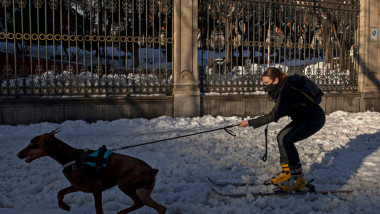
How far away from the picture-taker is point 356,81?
13.4 metres

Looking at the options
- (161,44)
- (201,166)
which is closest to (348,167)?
(201,166)

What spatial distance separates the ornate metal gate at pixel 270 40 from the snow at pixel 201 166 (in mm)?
1648

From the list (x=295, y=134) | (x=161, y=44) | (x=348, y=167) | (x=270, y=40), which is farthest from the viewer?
(x=270, y=40)

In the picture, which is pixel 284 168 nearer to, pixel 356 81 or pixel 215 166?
pixel 215 166

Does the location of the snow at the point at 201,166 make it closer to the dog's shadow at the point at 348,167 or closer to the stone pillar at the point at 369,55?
the dog's shadow at the point at 348,167

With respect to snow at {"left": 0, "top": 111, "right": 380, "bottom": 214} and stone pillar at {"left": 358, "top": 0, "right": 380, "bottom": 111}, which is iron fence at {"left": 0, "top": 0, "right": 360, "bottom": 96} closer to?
stone pillar at {"left": 358, "top": 0, "right": 380, "bottom": 111}

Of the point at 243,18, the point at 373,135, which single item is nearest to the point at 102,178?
the point at 373,135

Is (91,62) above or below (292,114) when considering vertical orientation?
above

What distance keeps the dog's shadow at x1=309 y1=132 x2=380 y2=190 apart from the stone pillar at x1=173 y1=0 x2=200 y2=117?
4521 millimetres

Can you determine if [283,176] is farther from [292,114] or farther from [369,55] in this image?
[369,55]

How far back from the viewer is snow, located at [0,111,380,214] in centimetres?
415

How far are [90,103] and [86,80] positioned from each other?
2.07 ft

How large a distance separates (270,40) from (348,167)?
670 cm

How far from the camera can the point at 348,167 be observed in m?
6.04
